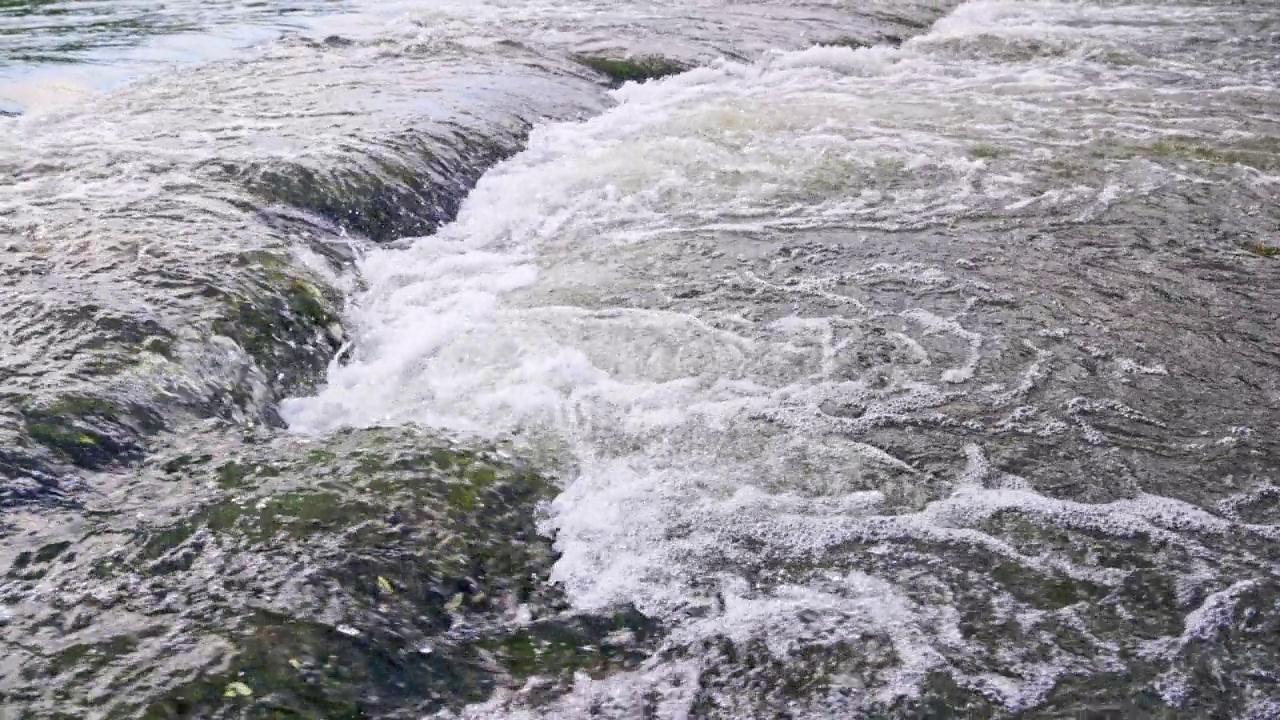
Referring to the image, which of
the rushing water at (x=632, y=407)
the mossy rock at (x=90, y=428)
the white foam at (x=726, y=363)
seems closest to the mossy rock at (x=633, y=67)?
the white foam at (x=726, y=363)

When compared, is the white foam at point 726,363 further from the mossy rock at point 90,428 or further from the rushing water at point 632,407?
the mossy rock at point 90,428

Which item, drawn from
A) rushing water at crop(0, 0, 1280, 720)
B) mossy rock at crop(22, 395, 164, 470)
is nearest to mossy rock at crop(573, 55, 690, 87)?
rushing water at crop(0, 0, 1280, 720)

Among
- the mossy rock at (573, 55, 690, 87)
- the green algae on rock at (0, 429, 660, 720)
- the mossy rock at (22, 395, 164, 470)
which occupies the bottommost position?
the green algae on rock at (0, 429, 660, 720)

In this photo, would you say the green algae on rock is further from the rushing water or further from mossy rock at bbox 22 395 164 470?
mossy rock at bbox 22 395 164 470

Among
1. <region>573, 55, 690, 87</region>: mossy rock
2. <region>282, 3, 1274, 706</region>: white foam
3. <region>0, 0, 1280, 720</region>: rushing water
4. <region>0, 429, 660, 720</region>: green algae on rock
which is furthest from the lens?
<region>573, 55, 690, 87</region>: mossy rock

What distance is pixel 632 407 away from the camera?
423cm

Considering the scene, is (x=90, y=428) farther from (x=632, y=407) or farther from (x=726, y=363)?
(x=726, y=363)

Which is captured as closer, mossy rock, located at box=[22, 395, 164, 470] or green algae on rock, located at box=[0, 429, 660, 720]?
green algae on rock, located at box=[0, 429, 660, 720]

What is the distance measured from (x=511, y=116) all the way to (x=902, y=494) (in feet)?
18.7

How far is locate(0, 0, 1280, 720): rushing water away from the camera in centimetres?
278

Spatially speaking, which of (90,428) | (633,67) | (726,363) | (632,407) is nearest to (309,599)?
(90,428)

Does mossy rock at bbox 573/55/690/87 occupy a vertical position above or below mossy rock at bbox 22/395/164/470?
above

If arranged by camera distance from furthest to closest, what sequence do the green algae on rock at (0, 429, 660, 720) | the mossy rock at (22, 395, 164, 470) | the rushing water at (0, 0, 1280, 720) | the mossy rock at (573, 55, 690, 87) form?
the mossy rock at (573, 55, 690, 87) < the mossy rock at (22, 395, 164, 470) < the rushing water at (0, 0, 1280, 720) < the green algae on rock at (0, 429, 660, 720)

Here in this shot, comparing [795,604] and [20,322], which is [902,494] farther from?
[20,322]
